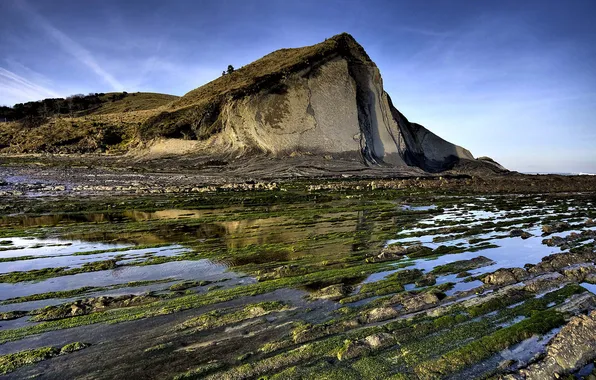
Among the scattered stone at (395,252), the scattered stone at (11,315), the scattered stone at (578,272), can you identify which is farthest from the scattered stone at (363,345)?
the scattered stone at (11,315)

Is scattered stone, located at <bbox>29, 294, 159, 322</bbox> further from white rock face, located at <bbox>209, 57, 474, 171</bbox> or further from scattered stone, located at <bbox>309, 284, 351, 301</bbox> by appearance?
white rock face, located at <bbox>209, 57, 474, 171</bbox>

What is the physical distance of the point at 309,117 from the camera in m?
45.8

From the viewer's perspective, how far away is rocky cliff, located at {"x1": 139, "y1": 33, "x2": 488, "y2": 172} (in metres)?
44.5

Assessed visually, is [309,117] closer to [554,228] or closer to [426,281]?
[554,228]

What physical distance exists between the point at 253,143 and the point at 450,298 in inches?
1521

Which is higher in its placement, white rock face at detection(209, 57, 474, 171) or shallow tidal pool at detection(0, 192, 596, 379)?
white rock face at detection(209, 57, 474, 171)

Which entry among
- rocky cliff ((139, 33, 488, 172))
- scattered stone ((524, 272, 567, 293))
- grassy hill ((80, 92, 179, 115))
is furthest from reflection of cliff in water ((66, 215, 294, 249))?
grassy hill ((80, 92, 179, 115))

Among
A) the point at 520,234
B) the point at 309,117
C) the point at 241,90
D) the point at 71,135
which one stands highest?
the point at 241,90

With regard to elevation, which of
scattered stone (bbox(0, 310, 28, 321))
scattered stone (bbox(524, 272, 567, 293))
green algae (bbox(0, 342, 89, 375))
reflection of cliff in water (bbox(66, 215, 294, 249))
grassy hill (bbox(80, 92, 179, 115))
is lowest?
scattered stone (bbox(0, 310, 28, 321))

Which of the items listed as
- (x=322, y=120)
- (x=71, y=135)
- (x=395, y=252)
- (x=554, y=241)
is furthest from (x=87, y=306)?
(x=71, y=135)

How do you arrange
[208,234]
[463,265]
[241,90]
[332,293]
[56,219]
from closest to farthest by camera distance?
[332,293] < [463,265] < [208,234] < [56,219] < [241,90]

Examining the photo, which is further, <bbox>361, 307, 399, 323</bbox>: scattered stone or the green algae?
<bbox>361, 307, 399, 323</bbox>: scattered stone

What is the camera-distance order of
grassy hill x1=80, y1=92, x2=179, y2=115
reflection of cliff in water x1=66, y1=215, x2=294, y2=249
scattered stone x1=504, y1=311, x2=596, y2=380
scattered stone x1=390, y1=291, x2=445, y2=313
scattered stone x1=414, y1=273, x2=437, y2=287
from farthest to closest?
1. grassy hill x1=80, y1=92, x2=179, y2=115
2. reflection of cliff in water x1=66, y1=215, x2=294, y2=249
3. scattered stone x1=414, y1=273, x2=437, y2=287
4. scattered stone x1=390, y1=291, x2=445, y2=313
5. scattered stone x1=504, y1=311, x2=596, y2=380

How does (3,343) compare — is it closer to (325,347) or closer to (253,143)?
(325,347)
